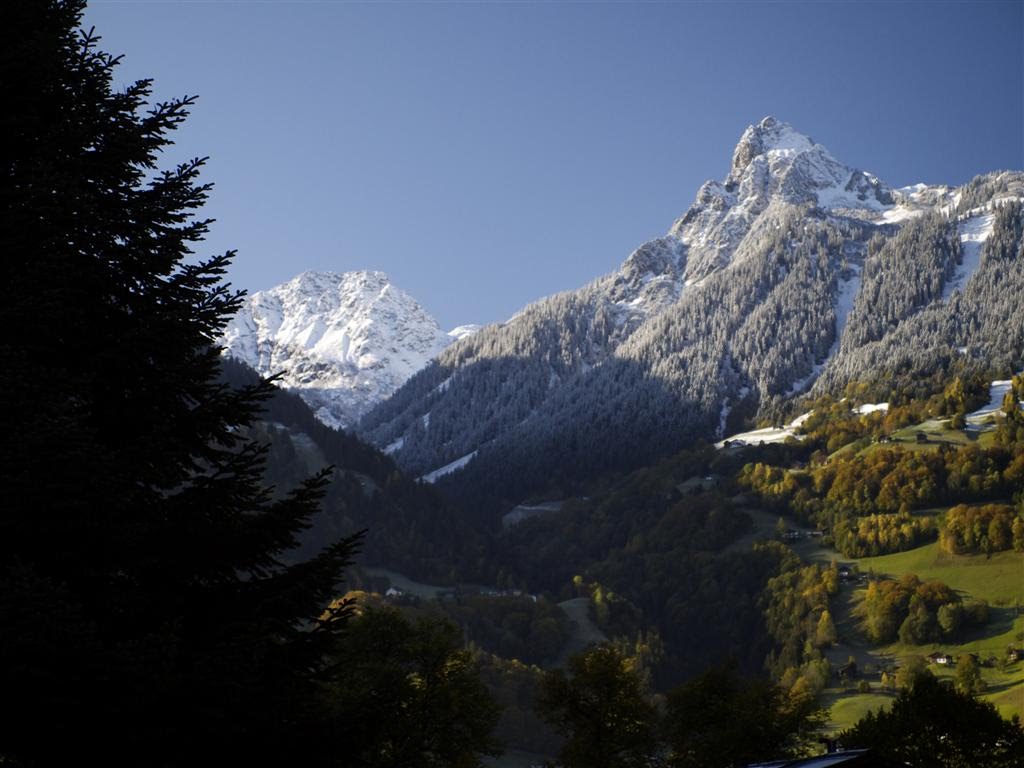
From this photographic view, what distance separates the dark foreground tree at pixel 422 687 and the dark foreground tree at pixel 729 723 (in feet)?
62.6

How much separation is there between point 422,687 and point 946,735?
1569 inches

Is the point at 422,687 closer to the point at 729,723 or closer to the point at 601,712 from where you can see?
the point at 601,712

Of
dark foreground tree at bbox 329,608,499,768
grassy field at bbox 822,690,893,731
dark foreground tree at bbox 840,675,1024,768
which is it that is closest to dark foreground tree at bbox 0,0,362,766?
dark foreground tree at bbox 329,608,499,768

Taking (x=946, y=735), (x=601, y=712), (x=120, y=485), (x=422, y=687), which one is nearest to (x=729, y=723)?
(x=601, y=712)

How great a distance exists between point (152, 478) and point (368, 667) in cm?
3503

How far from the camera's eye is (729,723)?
2522 inches

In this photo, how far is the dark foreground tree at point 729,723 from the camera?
6172 cm

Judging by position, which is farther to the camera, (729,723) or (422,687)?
(729,723)

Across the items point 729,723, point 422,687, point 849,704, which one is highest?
point 849,704

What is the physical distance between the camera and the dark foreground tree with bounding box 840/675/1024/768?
64.0 meters

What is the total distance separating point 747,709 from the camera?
64.1m

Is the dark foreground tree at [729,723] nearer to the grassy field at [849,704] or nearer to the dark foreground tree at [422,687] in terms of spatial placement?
the dark foreground tree at [422,687]

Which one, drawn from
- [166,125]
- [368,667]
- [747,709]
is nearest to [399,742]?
[368,667]

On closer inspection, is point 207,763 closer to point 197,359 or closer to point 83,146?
point 197,359
